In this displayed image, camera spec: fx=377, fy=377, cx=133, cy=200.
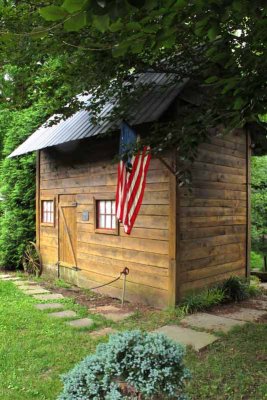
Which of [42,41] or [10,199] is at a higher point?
[42,41]

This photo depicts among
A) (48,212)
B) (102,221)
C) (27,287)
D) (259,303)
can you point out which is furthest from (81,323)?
(48,212)

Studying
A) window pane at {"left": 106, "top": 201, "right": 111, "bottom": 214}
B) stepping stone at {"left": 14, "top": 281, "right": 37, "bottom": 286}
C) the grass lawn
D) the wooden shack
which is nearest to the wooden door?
the wooden shack

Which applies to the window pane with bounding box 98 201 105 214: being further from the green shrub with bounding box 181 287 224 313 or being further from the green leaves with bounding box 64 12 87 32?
the green leaves with bounding box 64 12 87 32

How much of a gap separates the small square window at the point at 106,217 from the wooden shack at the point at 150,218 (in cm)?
2

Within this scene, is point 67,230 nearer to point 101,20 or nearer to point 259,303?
point 259,303

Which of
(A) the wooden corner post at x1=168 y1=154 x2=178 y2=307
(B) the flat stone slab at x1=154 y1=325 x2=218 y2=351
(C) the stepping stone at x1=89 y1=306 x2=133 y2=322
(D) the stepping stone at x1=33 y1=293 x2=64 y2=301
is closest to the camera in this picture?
(B) the flat stone slab at x1=154 y1=325 x2=218 y2=351

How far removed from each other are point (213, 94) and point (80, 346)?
10.9 ft

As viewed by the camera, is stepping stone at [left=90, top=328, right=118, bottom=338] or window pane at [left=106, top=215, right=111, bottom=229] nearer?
stepping stone at [left=90, top=328, right=118, bottom=338]

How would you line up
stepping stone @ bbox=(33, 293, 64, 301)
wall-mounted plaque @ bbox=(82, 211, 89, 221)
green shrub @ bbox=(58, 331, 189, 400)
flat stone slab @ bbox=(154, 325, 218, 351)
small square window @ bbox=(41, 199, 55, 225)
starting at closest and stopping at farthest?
green shrub @ bbox=(58, 331, 189, 400), flat stone slab @ bbox=(154, 325, 218, 351), stepping stone @ bbox=(33, 293, 64, 301), wall-mounted plaque @ bbox=(82, 211, 89, 221), small square window @ bbox=(41, 199, 55, 225)

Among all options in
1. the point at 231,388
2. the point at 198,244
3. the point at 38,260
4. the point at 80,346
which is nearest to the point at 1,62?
the point at 80,346

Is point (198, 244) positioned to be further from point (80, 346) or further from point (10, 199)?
point (10, 199)

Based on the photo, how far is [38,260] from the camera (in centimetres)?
965

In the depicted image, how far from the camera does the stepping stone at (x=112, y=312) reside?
18.8ft

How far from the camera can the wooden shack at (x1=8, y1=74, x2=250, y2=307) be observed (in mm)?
6078
